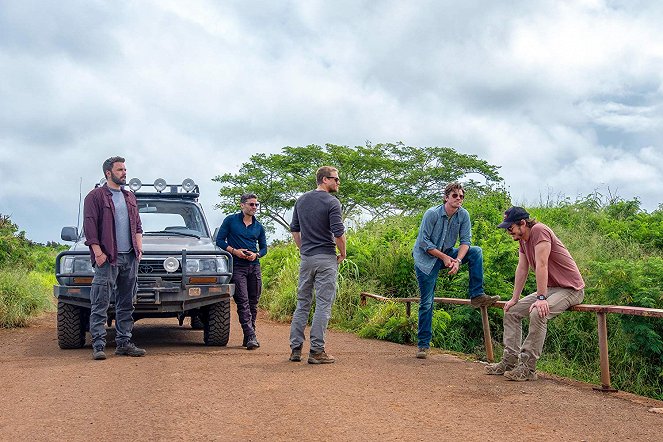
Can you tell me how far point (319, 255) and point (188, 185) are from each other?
380cm

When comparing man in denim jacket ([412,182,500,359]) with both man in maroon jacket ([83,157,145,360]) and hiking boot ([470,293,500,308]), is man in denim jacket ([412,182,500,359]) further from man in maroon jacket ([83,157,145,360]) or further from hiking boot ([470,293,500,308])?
man in maroon jacket ([83,157,145,360])

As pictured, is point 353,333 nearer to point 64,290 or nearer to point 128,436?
point 64,290

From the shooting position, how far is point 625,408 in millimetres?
6504

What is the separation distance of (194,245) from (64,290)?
1761 mm

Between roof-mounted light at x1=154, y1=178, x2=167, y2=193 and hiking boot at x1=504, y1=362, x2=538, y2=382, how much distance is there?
239 inches

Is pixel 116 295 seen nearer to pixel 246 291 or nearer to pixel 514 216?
pixel 246 291

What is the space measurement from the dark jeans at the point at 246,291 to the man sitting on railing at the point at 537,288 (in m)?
3.53

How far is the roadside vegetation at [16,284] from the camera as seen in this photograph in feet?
44.8

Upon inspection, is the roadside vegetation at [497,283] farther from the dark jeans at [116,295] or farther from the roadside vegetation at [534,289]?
the dark jeans at [116,295]

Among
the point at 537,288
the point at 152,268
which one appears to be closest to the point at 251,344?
the point at 152,268

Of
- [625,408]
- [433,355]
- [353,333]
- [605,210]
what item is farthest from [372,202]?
[625,408]

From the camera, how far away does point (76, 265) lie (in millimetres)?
9539

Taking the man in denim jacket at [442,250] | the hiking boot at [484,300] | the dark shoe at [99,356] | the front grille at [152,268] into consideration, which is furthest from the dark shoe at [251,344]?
the hiking boot at [484,300]

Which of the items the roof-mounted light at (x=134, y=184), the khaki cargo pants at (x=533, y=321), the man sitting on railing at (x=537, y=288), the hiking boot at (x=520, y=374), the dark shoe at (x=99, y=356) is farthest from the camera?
the roof-mounted light at (x=134, y=184)
